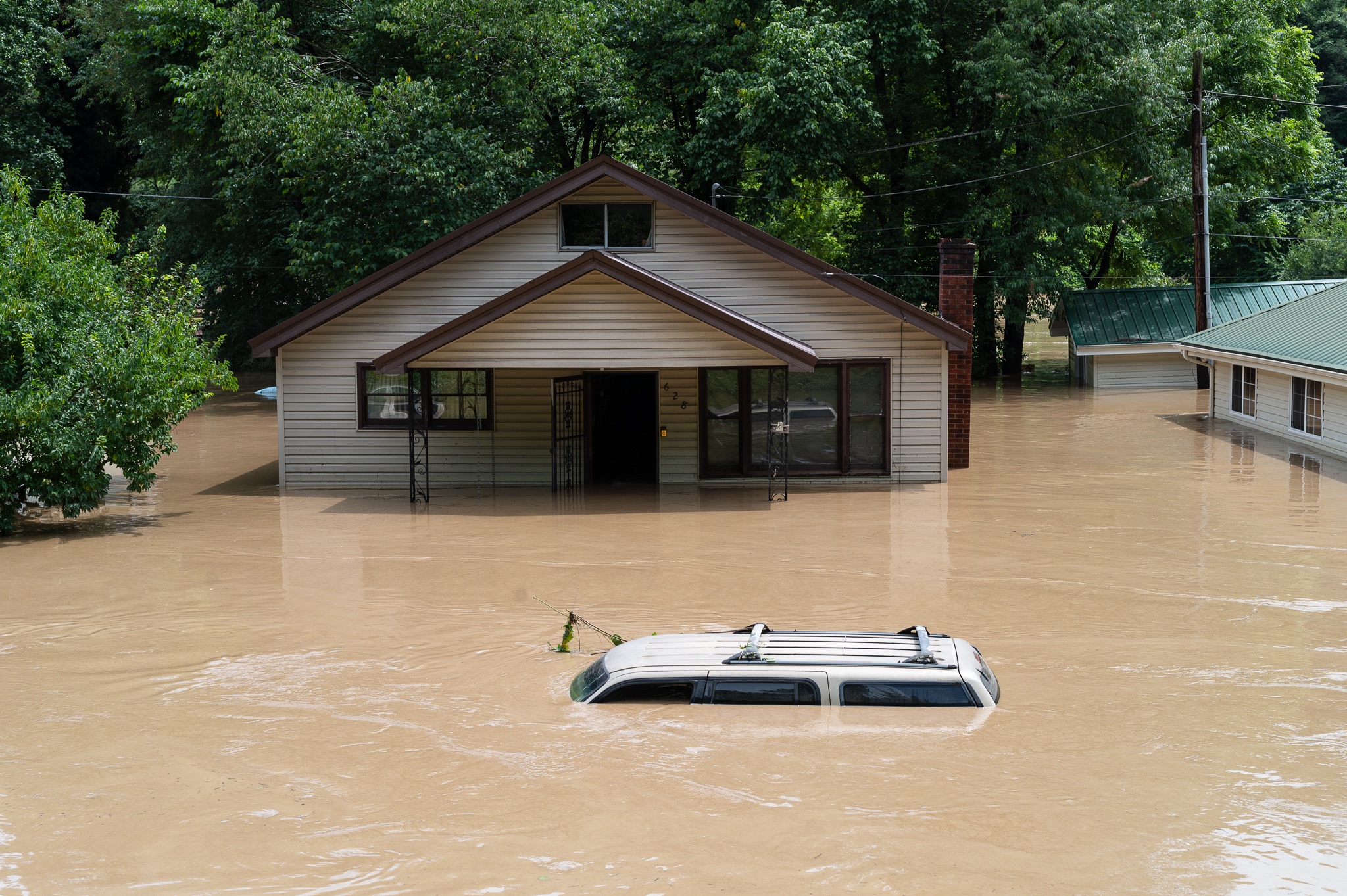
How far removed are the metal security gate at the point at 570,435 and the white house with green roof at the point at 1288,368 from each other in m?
14.6

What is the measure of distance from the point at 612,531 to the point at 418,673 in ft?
23.6

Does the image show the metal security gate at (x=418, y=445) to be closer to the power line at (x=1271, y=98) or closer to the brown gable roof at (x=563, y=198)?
the brown gable roof at (x=563, y=198)

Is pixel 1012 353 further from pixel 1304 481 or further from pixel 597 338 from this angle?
pixel 597 338

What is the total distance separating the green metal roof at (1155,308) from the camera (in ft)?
133

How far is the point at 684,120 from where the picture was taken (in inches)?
1625

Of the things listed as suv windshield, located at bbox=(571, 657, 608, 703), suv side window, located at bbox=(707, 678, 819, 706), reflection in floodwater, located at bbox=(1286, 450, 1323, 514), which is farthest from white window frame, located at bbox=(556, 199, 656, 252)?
suv side window, located at bbox=(707, 678, 819, 706)

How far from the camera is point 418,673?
11656 mm

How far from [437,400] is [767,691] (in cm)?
1471

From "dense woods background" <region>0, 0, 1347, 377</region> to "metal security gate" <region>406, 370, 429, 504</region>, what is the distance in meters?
9.88

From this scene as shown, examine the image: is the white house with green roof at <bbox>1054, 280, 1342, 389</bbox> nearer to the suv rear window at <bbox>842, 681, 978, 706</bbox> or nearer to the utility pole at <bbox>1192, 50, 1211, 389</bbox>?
the utility pole at <bbox>1192, 50, 1211, 389</bbox>

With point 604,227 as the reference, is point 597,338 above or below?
below

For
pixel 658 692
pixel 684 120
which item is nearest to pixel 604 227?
pixel 658 692

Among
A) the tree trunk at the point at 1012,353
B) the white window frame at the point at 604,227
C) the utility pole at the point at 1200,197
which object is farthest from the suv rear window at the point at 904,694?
the tree trunk at the point at 1012,353

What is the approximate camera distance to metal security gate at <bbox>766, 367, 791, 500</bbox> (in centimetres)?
2172
